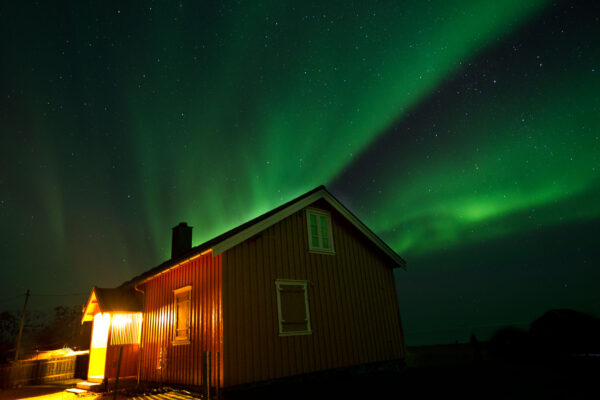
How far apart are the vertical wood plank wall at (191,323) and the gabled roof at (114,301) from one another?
76 cm

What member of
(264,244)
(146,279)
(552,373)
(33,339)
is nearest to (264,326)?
(264,244)

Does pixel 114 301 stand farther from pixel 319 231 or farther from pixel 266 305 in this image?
pixel 319 231

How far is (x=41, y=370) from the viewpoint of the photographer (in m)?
19.5

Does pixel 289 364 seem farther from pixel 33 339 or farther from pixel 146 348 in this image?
pixel 33 339

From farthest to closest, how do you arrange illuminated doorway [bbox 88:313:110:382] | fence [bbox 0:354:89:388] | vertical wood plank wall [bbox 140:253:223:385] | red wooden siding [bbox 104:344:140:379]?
fence [bbox 0:354:89:388] → illuminated doorway [bbox 88:313:110:382] → red wooden siding [bbox 104:344:140:379] → vertical wood plank wall [bbox 140:253:223:385]

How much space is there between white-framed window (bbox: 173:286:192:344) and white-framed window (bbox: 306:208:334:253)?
4615 mm

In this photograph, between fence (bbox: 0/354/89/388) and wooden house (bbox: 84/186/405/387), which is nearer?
wooden house (bbox: 84/186/405/387)

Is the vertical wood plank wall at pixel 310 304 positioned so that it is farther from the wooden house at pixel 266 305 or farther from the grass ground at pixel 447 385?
the grass ground at pixel 447 385

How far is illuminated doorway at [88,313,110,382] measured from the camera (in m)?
16.3

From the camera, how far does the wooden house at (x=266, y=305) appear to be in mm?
10891

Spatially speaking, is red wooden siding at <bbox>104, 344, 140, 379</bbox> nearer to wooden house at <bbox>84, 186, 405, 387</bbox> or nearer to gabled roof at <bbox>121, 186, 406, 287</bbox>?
wooden house at <bbox>84, 186, 405, 387</bbox>

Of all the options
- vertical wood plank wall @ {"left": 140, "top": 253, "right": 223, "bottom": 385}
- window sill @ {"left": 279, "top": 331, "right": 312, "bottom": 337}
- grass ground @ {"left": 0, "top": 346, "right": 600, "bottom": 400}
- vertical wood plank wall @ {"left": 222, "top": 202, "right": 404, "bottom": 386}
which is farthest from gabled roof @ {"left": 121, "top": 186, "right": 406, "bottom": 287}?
grass ground @ {"left": 0, "top": 346, "right": 600, "bottom": 400}

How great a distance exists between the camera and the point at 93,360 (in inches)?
648

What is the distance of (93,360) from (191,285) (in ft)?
26.9
